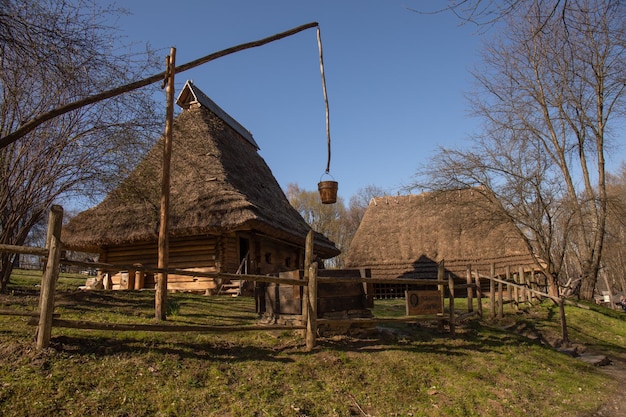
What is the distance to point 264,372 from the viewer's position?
19.1ft

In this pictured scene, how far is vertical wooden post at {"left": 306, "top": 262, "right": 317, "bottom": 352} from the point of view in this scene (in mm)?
6903

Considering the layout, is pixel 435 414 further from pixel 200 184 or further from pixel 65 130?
pixel 200 184

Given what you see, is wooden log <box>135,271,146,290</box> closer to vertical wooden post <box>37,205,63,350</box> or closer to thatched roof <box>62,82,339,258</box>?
thatched roof <box>62,82,339,258</box>

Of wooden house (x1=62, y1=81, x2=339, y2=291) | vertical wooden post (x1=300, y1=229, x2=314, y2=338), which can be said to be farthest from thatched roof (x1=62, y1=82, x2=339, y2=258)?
vertical wooden post (x1=300, y1=229, x2=314, y2=338)

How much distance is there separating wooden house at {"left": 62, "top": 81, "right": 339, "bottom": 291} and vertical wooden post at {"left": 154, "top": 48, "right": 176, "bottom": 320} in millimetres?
3159

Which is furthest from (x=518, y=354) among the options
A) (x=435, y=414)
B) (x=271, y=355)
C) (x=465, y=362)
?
(x=271, y=355)

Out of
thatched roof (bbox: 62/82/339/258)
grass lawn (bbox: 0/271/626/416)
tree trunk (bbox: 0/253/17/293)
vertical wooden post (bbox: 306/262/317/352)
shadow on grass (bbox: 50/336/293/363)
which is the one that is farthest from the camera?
thatched roof (bbox: 62/82/339/258)

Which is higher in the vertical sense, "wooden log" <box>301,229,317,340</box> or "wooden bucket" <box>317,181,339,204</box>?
"wooden bucket" <box>317,181,339,204</box>

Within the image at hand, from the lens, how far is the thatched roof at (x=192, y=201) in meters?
11.1

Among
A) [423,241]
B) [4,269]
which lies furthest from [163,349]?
[423,241]

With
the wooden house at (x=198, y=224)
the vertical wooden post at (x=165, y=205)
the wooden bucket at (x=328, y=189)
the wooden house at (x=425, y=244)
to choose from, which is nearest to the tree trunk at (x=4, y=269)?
the wooden house at (x=198, y=224)

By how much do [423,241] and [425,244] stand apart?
29 cm

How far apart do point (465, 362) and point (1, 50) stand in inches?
336

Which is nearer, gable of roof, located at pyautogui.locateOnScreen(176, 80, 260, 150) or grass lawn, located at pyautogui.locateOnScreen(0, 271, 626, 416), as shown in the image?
grass lawn, located at pyautogui.locateOnScreen(0, 271, 626, 416)
